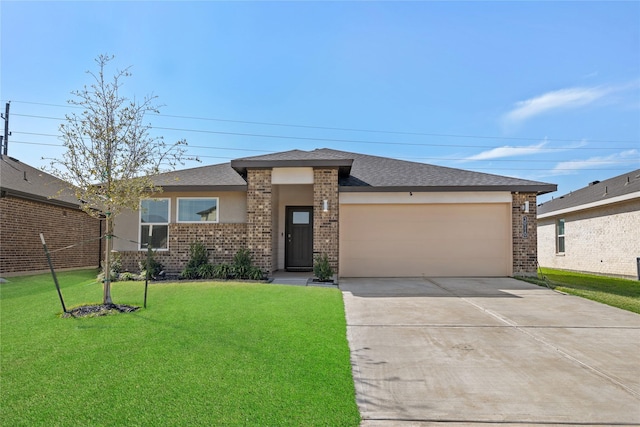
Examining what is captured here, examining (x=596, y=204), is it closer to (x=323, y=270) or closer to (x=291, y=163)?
(x=323, y=270)

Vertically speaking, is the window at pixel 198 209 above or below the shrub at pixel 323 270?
above

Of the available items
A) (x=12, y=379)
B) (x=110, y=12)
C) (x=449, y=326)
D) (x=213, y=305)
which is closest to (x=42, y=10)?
(x=110, y=12)

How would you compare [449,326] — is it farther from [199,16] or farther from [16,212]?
[16,212]

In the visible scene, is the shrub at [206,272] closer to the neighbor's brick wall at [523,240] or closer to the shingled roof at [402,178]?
the shingled roof at [402,178]

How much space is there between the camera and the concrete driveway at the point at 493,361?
10.5 ft

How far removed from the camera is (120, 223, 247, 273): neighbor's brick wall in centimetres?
1141

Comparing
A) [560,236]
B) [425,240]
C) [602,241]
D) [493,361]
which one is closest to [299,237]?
[425,240]

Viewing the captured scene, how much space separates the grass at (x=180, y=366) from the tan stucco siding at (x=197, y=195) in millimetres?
4688

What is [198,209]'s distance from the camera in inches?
463

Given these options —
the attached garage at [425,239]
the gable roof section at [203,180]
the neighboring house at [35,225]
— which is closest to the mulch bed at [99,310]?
the gable roof section at [203,180]

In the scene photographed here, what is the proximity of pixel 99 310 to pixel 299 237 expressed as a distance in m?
7.44

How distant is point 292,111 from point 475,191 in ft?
35.6

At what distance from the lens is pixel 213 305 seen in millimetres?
6934

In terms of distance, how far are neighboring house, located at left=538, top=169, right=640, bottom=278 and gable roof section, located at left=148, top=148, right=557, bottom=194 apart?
15.4ft
